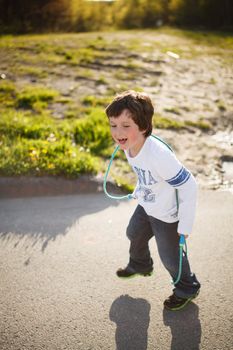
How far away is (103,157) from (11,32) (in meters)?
7.85

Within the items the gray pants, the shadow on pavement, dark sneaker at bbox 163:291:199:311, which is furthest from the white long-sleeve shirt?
the shadow on pavement

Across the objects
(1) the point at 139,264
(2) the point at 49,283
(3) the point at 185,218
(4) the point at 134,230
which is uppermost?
(3) the point at 185,218

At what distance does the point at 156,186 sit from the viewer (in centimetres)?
227

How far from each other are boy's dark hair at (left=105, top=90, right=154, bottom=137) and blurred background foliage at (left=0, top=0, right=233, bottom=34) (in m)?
→ 9.71

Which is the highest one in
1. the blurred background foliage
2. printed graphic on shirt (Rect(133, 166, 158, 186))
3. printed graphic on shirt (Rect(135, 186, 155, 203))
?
the blurred background foliage

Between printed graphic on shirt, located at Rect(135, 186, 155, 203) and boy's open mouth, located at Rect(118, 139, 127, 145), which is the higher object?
boy's open mouth, located at Rect(118, 139, 127, 145)

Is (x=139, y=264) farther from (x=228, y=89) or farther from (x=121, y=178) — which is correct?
(x=228, y=89)

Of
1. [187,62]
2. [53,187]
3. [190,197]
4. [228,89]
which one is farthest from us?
[187,62]

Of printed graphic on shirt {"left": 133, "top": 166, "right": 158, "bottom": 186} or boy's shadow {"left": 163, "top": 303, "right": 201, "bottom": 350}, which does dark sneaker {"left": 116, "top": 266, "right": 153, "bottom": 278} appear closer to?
boy's shadow {"left": 163, "top": 303, "right": 201, "bottom": 350}

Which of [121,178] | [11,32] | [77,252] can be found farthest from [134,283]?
[11,32]

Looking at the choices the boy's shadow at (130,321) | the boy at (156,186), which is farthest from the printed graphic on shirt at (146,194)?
the boy's shadow at (130,321)

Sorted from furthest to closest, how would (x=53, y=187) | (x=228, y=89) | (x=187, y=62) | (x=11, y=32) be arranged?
(x=11, y=32) → (x=187, y=62) → (x=228, y=89) → (x=53, y=187)

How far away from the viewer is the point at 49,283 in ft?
9.26

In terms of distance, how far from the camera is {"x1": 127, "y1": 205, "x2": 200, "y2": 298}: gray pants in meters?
2.34
